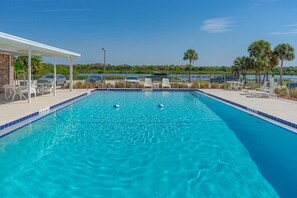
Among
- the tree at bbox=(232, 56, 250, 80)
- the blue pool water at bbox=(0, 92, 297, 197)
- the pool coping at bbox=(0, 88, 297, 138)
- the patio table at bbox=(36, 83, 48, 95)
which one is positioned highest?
the tree at bbox=(232, 56, 250, 80)

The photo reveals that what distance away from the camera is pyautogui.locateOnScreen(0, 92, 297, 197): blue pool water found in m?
3.47

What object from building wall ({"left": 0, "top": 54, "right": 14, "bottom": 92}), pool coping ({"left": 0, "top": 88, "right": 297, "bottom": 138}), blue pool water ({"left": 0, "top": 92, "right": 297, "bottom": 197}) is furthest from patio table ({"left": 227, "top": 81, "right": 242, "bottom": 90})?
building wall ({"left": 0, "top": 54, "right": 14, "bottom": 92})

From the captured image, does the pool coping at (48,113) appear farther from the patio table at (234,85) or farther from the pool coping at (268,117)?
the patio table at (234,85)

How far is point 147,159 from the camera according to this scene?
4.59m

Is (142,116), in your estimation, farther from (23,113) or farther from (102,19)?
(102,19)

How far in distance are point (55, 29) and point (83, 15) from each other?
5803 mm

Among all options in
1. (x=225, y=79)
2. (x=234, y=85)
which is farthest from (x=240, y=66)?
(x=234, y=85)

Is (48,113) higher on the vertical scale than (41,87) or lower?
lower

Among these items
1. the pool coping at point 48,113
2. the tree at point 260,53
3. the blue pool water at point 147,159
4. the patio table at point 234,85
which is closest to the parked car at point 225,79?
the patio table at point 234,85

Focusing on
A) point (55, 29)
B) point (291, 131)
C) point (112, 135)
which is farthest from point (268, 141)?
point (55, 29)

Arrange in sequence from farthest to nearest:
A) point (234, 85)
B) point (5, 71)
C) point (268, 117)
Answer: point (234, 85)
point (5, 71)
point (268, 117)

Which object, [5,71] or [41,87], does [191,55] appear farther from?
[5,71]

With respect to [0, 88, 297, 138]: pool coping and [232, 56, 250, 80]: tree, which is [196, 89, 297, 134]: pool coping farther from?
[232, 56, 250, 80]: tree

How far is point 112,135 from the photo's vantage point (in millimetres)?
6168
